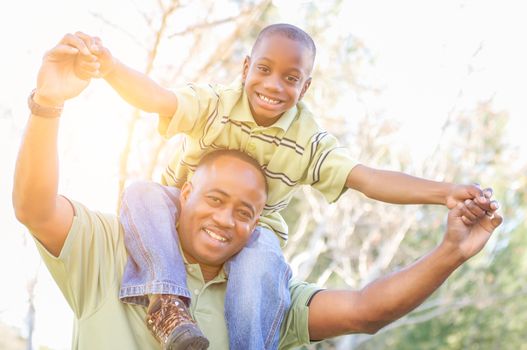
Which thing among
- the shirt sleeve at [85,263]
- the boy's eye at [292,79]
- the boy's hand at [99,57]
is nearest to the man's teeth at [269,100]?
the boy's eye at [292,79]

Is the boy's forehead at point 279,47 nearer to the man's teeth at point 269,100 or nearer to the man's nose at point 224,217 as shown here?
the man's teeth at point 269,100

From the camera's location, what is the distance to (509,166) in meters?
14.9

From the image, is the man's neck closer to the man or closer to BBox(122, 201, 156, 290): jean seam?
the man

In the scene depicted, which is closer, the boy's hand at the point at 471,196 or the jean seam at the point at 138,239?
the boy's hand at the point at 471,196

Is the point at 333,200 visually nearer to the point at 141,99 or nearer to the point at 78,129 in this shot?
the point at 141,99

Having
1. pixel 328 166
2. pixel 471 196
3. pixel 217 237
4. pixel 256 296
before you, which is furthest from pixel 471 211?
pixel 217 237

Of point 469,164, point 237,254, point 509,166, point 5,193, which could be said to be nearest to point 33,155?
point 237,254

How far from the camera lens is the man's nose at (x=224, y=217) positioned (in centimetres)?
306

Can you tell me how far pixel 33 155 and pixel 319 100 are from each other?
Answer: 10.1m

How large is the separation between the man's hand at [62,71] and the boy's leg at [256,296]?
978mm

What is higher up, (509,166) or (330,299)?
(509,166)

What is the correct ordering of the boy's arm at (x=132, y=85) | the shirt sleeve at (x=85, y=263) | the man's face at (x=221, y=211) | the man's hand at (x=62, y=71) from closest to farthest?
the man's hand at (x=62, y=71), the boy's arm at (x=132, y=85), the shirt sleeve at (x=85, y=263), the man's face at (x=221, y=211)

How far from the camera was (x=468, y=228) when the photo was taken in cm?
277

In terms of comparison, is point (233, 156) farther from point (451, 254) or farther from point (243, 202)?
point (451, 254)
